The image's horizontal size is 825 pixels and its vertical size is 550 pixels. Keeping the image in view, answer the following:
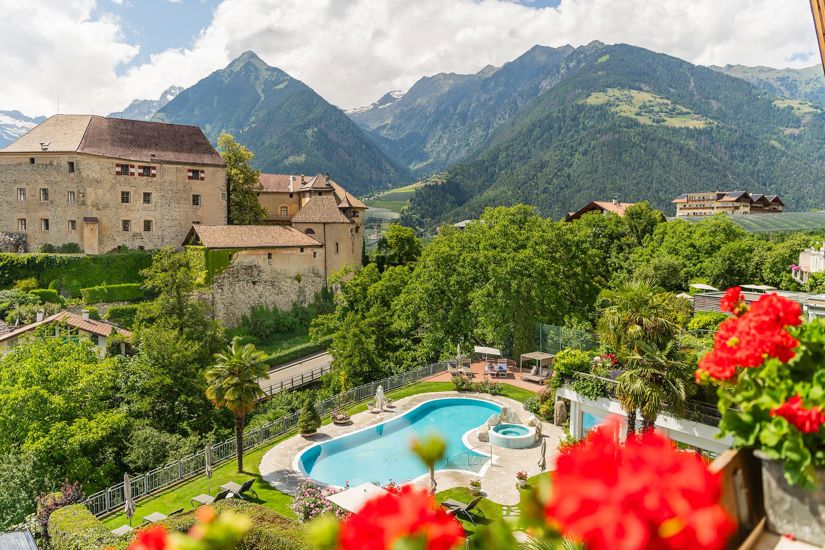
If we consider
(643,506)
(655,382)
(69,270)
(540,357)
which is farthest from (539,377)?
(69,270)

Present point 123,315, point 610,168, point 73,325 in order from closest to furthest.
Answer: point 73,325 < point 123,315 < point 610,168

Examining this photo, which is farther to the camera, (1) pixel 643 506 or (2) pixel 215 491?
(2) pixel 215 491

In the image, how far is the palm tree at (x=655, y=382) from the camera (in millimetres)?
14227

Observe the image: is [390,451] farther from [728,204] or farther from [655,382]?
[728,204]

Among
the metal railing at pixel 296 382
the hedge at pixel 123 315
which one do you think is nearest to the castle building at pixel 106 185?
the hedge at pixel 123 315

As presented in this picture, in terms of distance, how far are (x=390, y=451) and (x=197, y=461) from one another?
7.76 m

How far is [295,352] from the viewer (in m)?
45.8

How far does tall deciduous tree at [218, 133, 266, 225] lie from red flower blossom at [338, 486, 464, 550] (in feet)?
192

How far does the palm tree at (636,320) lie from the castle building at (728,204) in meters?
92.1

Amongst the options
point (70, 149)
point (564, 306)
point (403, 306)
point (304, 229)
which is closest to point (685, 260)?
point (564, 306)

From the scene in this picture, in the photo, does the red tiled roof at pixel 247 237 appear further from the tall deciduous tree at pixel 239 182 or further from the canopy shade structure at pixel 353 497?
the canopy shade structure at pixel 353 497

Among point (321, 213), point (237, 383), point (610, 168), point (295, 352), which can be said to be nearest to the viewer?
point (237, 383)

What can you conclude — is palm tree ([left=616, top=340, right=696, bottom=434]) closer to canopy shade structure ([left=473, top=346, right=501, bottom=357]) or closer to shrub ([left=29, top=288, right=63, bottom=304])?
canopy shade structure ([left=473, top=346, right=501, bottom=357])

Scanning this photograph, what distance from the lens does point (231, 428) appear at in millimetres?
30328
